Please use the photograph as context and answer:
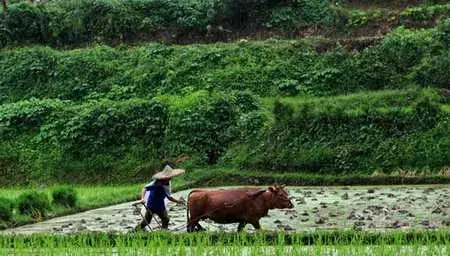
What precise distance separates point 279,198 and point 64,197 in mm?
7945

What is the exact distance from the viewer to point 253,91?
1168 inches

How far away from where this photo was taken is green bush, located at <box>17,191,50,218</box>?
17.8 m

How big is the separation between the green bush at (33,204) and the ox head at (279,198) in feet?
23.2

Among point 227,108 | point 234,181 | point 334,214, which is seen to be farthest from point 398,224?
point 227,108

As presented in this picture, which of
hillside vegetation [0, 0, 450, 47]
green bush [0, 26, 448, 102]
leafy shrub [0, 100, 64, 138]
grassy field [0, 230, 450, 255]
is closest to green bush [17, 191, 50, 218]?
grassy field [0, 230, 450, 255]

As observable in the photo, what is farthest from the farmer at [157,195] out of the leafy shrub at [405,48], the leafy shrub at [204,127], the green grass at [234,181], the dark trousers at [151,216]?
the leafy shrub at [405,48]

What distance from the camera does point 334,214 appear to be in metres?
15.7

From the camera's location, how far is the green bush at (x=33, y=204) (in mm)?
17750

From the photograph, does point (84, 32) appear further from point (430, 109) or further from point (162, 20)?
point (430, 109)

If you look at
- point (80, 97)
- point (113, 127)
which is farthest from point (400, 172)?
point (80, 97)

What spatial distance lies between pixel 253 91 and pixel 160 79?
4028 millimetres

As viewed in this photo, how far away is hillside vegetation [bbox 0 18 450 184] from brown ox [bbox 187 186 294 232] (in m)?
10.3

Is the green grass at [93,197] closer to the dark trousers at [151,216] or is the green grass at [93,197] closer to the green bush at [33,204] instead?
the green bush at [33,204]

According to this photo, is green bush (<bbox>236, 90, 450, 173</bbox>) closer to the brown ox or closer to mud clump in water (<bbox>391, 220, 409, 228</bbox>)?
mud clump in water (<bbox>391, 220, 409, 228</bbox>)
